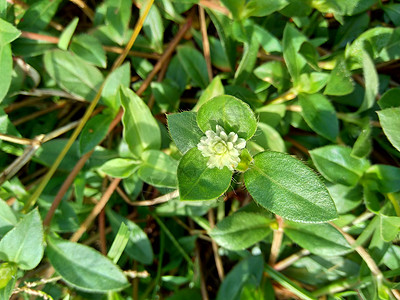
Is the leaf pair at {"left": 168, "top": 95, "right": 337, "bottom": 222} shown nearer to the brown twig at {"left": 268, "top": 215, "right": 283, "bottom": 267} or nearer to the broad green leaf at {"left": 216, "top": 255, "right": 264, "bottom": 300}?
the brown twig at {"left": 268, "top": 215, "right": 283, "bottom": 267}

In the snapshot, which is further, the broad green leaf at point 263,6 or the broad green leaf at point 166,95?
the broad green leaf at point 166,95

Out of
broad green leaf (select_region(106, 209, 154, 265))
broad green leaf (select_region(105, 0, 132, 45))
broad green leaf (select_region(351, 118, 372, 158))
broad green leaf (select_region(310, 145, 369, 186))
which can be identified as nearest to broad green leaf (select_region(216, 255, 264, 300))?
broad green leaf (select_region(106, 209, 154, 265))

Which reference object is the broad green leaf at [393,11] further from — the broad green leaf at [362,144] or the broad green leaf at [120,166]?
the broad green leaf at [120,166]

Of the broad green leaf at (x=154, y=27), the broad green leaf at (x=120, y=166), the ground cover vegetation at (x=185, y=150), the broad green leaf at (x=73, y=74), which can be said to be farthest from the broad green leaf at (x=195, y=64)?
the broad green leaf at (x=120, y=166)

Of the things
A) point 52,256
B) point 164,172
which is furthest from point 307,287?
point 52,256

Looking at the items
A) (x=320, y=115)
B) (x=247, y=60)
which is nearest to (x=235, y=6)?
(x=247, y=60)

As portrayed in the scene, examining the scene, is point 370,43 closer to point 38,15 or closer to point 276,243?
point 276,243

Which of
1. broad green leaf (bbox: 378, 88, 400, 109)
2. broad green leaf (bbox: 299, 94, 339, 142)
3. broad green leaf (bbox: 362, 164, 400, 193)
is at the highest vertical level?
broad green leaf (bbox: 378, 88, 400, 109)
